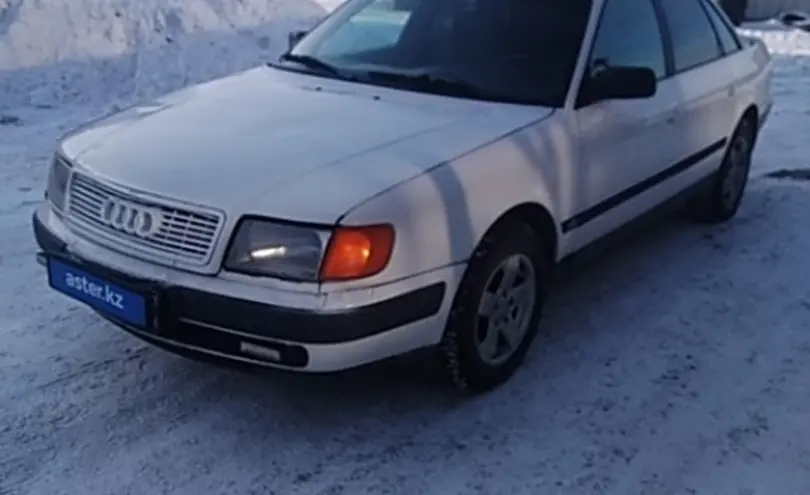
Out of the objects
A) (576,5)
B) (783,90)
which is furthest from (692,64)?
(783,90)

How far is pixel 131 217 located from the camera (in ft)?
12.0

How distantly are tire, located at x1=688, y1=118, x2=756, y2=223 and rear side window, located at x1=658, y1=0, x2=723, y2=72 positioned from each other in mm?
568

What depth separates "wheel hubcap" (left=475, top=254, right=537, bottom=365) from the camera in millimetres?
4012

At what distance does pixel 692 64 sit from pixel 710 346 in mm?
1524

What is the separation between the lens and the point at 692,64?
541cm

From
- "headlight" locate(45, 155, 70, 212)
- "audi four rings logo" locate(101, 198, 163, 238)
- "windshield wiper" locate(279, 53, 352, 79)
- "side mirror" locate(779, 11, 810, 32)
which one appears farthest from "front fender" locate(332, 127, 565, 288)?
"side mirror" locate(779, 11, 810, 32)

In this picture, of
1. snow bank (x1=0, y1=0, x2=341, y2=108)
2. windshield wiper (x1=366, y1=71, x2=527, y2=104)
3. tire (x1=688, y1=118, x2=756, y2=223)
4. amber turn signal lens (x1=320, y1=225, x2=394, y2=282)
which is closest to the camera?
amber turn signal lens (x1=320, y1=225, x2=394, y2=282)

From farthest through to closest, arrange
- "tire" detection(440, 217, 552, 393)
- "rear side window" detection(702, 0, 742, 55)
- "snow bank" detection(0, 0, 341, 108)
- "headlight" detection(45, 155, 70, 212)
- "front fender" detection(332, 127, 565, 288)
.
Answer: "snow bank" detection(0, 0, 341, 108) < "rear side window" detection(702, 0, 742, 55) < "headlight" detection(45, 155, 70, 212) < "tire" detection(440, 217, 552, 393) < "front fender" detection(332, 127, 565, 288)

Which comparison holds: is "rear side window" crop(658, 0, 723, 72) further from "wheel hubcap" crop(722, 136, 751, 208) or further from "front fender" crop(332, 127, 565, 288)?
"front fender" crop(332, 127, 565, 288)

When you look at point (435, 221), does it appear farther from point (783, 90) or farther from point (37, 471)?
point (783, 90)

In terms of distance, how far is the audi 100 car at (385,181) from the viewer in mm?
3451

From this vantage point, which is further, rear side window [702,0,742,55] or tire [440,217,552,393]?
rear side window [702,0,742,55]

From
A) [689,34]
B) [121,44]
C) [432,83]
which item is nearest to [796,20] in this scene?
[121,44]

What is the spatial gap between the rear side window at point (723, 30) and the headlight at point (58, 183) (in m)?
3.44
